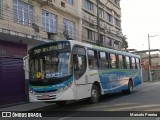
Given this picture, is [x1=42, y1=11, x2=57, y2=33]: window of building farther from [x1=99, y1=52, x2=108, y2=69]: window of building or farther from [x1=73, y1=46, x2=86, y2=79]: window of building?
[x1=73, y1=46, x2=86, y2=79]: window of building

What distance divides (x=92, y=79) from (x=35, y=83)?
133 inches

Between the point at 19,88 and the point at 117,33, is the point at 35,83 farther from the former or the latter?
the point at 117,33

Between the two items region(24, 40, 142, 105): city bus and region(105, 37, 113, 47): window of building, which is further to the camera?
region(105, 37, 113, 47): window of building

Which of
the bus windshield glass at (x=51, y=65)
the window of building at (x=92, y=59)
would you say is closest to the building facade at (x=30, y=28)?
the bus windshield glass at (x=51, y=65)

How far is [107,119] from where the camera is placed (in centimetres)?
1194

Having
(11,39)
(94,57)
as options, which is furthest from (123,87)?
(11,39)

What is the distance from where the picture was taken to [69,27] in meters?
32.8

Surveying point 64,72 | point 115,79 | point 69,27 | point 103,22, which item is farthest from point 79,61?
point 103,22

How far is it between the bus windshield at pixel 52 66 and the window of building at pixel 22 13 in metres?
8.39

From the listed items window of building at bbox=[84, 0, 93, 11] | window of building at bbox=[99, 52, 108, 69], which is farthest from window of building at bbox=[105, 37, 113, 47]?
window of building at bbox=[99, 52, 108, 69]

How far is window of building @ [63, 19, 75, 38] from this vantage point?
31.6m

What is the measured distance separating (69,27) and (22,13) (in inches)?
352

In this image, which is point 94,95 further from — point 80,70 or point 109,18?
point 109,18

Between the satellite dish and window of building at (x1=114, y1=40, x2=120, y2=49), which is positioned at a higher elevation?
window of building at (x1=114, y1=40, x2=120, y2=49)
